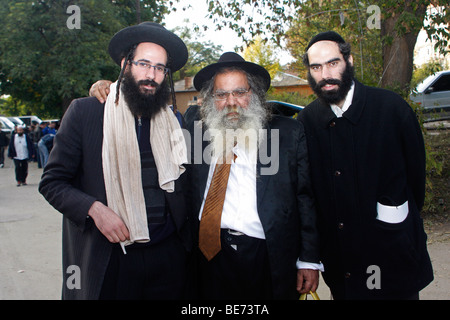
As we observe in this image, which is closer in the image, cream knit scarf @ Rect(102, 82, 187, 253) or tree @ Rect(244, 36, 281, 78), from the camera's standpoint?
cream knit scarf @ Rect(102, 82, 187, 253)

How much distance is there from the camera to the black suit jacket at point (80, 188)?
7.40 feet

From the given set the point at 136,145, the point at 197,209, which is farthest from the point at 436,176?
the point at 136,145

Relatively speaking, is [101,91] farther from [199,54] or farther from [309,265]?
[199,54]

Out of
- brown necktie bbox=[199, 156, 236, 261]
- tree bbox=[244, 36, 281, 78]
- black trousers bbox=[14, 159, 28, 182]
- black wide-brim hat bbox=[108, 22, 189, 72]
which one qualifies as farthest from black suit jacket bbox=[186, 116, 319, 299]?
tree bbox=[244, 36, 281, 78]

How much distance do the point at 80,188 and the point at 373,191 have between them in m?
1.76

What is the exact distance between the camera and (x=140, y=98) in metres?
2.47

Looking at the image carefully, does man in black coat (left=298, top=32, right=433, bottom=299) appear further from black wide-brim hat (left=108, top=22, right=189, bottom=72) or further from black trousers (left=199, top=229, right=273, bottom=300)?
black wide-brim hat (left=108, top=22, right=189, bottom=72)

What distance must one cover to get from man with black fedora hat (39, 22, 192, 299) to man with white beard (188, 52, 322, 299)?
0.62ft

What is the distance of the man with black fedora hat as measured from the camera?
7.54 feet

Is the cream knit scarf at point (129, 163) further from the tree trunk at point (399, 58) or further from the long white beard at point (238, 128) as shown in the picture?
the tree trunk at point (399, 58)

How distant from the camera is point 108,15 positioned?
16.8 metres

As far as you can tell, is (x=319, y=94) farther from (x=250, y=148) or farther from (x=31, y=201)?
(x=31, y=201)

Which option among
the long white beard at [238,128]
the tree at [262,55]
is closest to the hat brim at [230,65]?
the long white beard at [238,128]

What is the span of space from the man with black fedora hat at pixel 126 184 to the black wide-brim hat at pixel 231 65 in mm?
367
